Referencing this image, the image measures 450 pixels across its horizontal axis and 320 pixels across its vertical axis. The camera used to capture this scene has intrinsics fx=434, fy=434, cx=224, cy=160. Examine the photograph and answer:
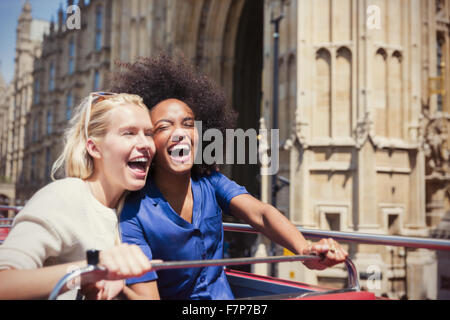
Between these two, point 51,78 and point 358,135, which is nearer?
point 358,135

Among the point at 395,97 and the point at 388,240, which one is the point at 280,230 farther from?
the point at 395,97

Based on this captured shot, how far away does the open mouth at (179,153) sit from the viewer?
2.31 m

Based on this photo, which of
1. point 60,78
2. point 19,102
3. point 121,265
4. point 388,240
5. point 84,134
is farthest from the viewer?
point 19,102

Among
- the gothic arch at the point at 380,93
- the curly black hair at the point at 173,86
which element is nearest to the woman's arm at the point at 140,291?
the curly black hair at the point at 173,86

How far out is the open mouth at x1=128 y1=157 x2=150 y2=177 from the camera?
6.57ft

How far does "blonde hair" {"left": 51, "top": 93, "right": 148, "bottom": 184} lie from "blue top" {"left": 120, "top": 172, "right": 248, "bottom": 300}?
12.5 inches

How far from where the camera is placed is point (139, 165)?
2.07m

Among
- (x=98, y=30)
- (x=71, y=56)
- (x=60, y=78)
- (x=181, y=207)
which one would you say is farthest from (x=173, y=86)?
(x=60, y=78)

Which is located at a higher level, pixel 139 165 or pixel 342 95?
pixel 342 95

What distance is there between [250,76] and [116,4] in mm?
6391

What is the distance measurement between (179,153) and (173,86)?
0.60 m

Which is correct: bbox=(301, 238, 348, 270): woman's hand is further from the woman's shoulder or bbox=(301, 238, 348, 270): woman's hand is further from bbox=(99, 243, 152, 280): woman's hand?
the woman's shoulder

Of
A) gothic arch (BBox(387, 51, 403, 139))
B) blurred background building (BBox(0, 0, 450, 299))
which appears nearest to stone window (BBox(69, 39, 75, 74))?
blurred background building (BBox(0, 0, 450, 299))

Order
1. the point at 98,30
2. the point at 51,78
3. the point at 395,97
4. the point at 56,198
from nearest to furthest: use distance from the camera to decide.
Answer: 1. the point at 56,198
2. the point at 395,97
3. the point at 98,30
4. the point at 51,78
